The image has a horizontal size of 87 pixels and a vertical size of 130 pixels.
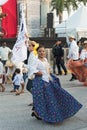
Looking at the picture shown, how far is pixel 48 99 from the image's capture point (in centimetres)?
813

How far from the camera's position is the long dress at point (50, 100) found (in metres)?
8.07

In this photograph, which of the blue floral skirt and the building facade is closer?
the blue floral skirt

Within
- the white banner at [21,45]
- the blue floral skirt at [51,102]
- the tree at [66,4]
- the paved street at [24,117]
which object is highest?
the tree at [66,4]

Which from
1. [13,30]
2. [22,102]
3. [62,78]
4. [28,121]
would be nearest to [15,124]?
[28,121]

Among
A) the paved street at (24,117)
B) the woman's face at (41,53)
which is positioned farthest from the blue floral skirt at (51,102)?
the woman's face at (41,53)

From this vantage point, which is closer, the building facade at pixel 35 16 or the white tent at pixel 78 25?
the white tent at pixel 78 25

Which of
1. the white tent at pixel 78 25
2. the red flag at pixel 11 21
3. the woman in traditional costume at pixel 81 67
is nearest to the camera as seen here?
the woman in traditional costume at pixel 81 67

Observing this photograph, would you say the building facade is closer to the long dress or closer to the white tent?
the white tent

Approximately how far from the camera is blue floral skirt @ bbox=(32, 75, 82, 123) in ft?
26.5

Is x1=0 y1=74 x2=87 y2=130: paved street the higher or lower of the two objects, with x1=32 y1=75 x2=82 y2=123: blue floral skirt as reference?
lower

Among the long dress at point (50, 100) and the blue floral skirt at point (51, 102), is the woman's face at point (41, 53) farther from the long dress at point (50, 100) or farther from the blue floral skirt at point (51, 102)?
the blue floral skirt at point (51, 102)

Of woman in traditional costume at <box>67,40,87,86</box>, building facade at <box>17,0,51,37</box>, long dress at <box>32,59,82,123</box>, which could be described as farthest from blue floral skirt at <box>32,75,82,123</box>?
building facade at <box>17,0,51,37</box>

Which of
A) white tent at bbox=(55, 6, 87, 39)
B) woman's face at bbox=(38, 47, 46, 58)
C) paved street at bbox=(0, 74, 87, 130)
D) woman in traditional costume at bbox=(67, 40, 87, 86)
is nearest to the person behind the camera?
paved street at bbox=(0, 74, 87, 130)

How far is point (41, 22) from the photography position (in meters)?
31.2
